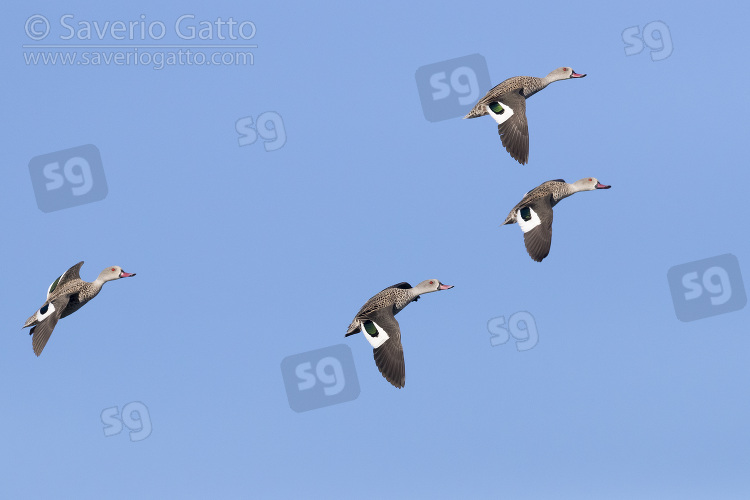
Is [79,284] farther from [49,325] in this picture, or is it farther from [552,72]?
[552,72]

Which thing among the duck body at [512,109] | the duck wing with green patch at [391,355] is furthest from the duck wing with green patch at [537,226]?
the duck wing with green patch at [391,355]

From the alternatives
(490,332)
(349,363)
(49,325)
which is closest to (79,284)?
(49,325)

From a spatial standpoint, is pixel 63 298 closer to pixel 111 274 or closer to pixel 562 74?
pixel 111 274

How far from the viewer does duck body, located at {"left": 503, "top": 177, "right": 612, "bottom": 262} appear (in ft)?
111

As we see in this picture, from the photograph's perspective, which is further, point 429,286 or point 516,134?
point 429,286

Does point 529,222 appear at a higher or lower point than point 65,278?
lower

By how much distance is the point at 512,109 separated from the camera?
3453cm

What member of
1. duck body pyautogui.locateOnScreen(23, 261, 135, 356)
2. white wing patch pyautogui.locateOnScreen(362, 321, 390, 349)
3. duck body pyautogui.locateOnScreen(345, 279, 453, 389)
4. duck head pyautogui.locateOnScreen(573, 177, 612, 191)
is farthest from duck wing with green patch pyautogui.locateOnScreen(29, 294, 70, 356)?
duck head pyautogui.locateOnScreen(573, 177, 612, 191)

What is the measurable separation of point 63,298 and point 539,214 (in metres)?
10.9

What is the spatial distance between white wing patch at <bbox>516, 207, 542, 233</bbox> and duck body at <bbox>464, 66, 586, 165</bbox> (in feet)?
5.41

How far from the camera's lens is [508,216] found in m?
35.0

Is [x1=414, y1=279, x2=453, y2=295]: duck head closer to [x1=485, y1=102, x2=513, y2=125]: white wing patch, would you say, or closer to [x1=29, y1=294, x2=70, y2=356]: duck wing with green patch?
[x1=485, y1=102, x2=513, y2=125]: white wing patch

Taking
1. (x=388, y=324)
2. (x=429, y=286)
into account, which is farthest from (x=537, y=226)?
(x=388, y=324)

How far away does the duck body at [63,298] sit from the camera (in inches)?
1307
